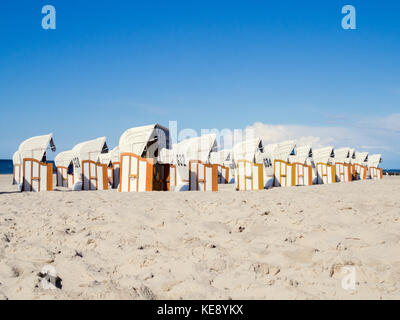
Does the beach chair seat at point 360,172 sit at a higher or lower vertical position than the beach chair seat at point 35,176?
lower

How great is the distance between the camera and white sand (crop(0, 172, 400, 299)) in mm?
2631

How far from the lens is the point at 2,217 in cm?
464

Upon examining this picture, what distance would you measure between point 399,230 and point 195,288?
2.88m

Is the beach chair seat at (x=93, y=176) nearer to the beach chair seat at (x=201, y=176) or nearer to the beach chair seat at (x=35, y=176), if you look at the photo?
the beach chair seat at (x=35, y=176)

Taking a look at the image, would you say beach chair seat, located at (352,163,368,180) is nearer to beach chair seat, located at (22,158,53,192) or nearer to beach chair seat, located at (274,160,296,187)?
beach chair seat, located at (274,160,296,187)

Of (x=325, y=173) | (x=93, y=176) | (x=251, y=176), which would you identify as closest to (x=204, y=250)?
(x=251, y=176)

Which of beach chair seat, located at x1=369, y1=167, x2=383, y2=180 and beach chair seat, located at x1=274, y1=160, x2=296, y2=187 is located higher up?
beach chair seat, located at x1=274, y1=160, x2=296, y2=187

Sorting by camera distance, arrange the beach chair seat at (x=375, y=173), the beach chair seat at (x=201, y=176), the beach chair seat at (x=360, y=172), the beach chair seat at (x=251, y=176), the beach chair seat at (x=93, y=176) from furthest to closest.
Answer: the beach chair seat at (x=375, y=173) → the beach chair seat at (x=360, y=172) → the beach chair seat at (x=93, y=176) → the beach chair seat at (x=251, y=176) → the beach chair seat at (x=201, y=176)

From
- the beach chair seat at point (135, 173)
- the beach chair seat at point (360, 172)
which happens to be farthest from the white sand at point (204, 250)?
the beach chair seat at point (360, 172)

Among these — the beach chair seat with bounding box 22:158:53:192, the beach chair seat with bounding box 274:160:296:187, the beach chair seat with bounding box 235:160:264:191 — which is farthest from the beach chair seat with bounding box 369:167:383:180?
the beach chair seat with bounding box 22:158:53:192

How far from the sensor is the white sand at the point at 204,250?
2.63 m

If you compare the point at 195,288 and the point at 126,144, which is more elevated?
the point at 126,144

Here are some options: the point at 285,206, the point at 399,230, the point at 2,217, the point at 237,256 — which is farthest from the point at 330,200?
the point at 2,217
